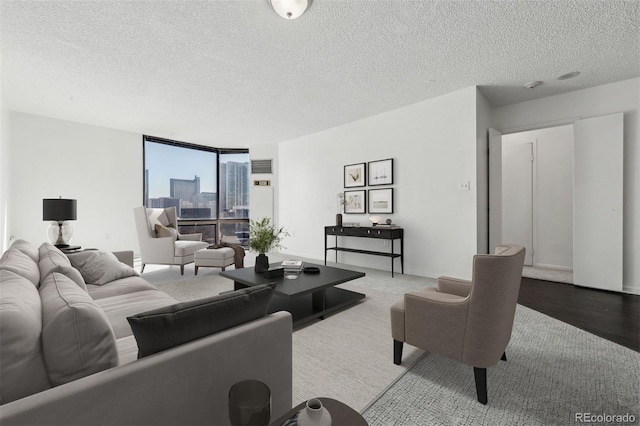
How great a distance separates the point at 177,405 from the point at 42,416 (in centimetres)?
33

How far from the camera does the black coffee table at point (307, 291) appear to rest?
2549 millimetres

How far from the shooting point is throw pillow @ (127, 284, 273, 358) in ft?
2.98

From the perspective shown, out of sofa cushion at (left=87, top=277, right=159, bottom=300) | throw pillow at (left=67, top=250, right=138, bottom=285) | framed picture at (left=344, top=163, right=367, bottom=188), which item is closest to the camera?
sofa cushion at (left=87, top=277, right=159, bottom=300)

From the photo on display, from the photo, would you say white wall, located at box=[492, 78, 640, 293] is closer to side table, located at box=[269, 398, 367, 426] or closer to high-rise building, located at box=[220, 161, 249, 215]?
side table, located at box=[269, 398, 367, 426]

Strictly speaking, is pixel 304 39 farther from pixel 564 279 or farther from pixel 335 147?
pixel 564 279

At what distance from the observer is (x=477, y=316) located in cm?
155

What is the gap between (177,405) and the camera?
89cm

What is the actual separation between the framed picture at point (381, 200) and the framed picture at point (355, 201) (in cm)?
15

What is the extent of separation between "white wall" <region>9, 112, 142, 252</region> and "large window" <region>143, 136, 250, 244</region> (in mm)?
429

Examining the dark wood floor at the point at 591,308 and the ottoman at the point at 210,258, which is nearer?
the dark wood floor at the point at 591,308

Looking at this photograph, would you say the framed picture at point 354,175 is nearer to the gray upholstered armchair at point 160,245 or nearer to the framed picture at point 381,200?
the framed picture at point 381,200

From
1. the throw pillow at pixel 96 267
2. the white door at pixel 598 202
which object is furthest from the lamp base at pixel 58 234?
the white door at pixel 598 202

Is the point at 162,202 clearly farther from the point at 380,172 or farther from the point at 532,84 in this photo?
the point at 532,84

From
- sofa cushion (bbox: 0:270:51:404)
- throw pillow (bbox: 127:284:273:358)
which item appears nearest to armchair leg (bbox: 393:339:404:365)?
throw pillow (bbox: 127:284:273:358)
